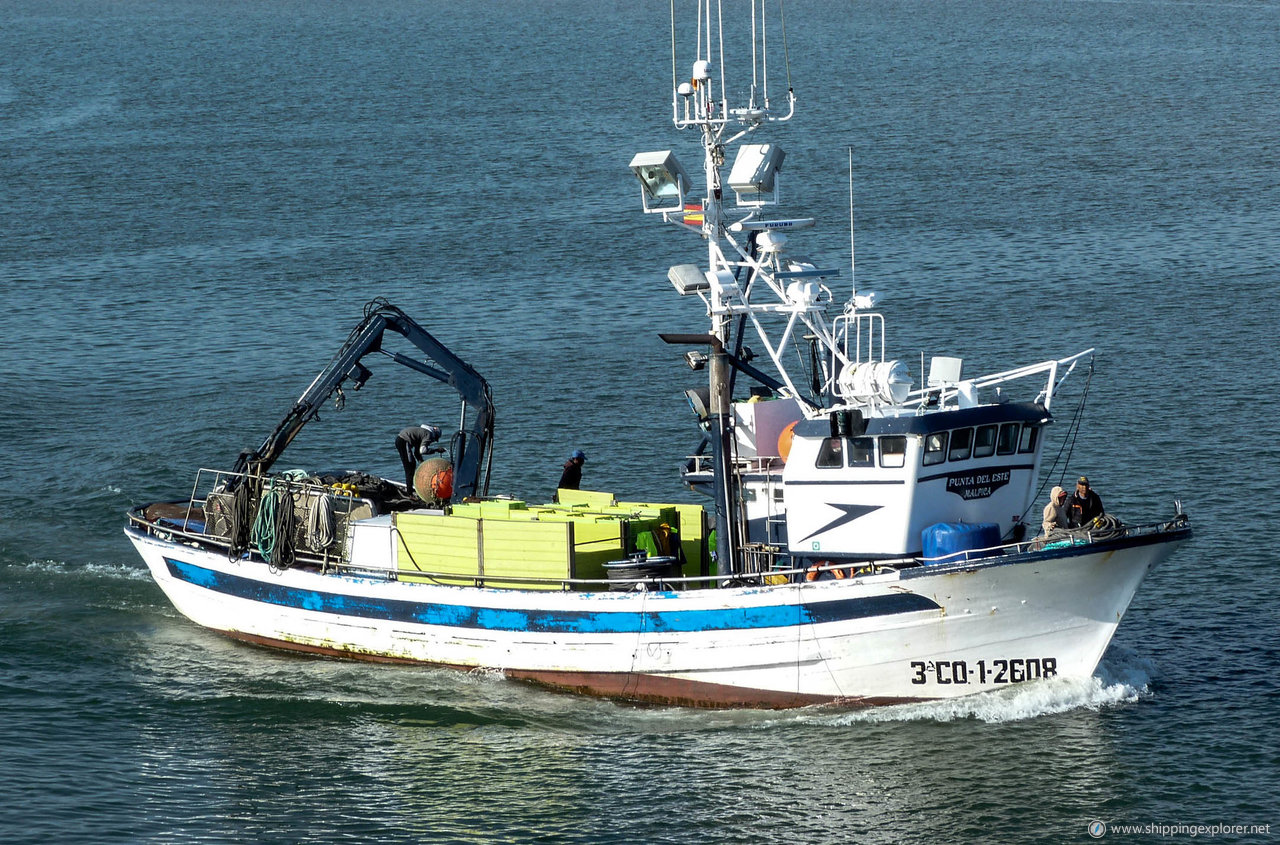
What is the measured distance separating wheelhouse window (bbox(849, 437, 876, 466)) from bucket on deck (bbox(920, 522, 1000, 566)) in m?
1.47

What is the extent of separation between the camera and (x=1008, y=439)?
2617 centimetres

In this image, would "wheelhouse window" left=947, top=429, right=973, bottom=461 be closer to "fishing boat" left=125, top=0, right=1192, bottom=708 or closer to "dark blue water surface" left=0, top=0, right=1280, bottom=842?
"fishing boat" left=125, top=0, right=1192, bottom=708

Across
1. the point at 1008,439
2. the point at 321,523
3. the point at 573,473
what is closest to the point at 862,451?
the point at 1008,439

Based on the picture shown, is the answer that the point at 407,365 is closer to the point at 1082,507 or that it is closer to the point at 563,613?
the point at 563,613

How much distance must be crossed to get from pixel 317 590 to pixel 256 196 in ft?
153

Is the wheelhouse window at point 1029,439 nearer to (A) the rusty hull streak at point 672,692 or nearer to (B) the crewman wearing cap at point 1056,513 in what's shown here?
(B) the crewman wearing cap at point 1056,513

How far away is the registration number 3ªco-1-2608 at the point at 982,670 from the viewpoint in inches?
997

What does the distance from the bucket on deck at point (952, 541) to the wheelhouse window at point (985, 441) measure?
1249mm

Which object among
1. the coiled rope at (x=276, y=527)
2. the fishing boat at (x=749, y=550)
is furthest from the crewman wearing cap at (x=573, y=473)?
the coiled rope at (x=276, y=527)

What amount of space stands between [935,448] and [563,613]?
22.1ft

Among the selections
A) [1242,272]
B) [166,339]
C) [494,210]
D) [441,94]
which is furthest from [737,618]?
[441,94]

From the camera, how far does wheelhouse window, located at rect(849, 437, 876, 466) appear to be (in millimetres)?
25500

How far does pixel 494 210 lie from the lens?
68.1 m

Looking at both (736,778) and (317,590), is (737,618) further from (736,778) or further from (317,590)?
(317,590)
